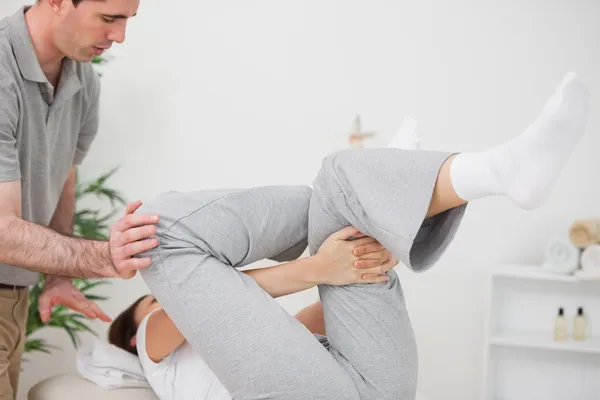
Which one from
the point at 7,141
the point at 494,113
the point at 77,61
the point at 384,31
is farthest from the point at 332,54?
the point at 7,141

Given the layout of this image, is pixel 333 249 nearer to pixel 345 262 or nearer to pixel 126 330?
pixel 345 262

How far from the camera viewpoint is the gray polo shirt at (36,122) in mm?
1780

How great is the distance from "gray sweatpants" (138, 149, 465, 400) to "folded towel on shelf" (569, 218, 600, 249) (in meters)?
1.43

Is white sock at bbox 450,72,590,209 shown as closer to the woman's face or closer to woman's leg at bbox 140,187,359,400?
woman's leg at bbox 140,187,359,400

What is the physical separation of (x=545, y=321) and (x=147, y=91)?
2.18 m

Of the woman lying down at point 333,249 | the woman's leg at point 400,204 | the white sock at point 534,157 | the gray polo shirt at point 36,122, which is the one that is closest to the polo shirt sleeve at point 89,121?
the gray polo shirt at point 36,122

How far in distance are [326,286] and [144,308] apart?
2.59 feet

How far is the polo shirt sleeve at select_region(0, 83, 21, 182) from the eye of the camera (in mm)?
1710

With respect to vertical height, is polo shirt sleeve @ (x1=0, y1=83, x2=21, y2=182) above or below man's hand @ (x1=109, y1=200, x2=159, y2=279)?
above

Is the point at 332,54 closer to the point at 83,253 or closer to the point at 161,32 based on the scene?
the point at 161,32

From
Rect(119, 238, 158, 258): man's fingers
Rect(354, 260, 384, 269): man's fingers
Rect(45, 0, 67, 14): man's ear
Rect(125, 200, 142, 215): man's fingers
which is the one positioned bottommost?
Rect(354, 260, 384, 269): man's fingers

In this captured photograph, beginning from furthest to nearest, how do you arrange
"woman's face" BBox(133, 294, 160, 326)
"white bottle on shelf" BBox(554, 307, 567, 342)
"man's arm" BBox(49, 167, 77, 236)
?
"white bottle on shelf" BBox(554, 307, 567, 342) → "man's arm" BBox(49, 167, 77, 236) → "woman's face" BBox(133, 294, 160, 326)

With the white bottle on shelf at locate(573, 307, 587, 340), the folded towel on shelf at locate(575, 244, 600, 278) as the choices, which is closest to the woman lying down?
the folded towel on shelf at locate(575, 244, 600, 278)

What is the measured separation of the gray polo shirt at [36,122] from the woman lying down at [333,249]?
1.80ft
